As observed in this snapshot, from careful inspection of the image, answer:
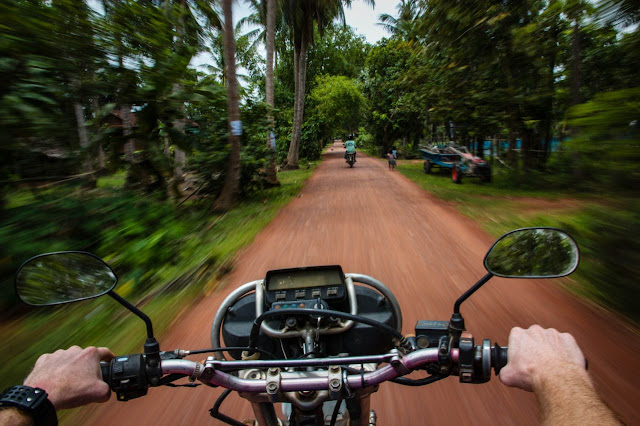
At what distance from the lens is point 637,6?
13.7ft

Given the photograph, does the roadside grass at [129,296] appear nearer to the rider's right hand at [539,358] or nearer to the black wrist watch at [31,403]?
the black wrist watch at [31,403]

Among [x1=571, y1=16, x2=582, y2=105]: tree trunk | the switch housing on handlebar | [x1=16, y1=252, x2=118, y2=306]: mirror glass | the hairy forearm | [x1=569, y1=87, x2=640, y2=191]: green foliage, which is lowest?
the switch housing on handlebar

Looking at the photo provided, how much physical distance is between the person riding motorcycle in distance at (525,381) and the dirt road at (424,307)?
147cm

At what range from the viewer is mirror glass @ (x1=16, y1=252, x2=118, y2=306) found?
155cm

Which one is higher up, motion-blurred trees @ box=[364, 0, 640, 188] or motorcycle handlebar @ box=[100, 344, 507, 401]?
motion-blurred trees @ box=[364, 0, 640, 188]

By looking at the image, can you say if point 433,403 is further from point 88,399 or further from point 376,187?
point 376,187

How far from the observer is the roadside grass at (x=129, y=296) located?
3.65 meters

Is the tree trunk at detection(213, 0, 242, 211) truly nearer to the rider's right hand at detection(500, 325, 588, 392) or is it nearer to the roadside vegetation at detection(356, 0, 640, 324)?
the roadside vegetation at detection(356, 0, 640, 324)

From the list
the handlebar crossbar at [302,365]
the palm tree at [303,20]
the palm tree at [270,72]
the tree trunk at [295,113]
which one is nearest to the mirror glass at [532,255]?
the handlebar crossbar at [302,365]

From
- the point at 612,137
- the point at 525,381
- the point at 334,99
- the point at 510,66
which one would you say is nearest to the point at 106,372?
the point at 525,381

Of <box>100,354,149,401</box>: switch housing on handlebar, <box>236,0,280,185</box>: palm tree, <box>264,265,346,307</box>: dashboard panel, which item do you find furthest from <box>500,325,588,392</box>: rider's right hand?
<box>236,0,280,185</box>: palm tree

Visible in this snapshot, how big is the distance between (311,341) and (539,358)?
2.57 feet

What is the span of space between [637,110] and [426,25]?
791 centimetres

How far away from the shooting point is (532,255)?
5.52 ft
